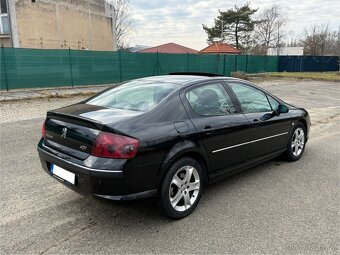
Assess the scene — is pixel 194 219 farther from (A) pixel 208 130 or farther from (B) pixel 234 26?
(B) pixel 234 26

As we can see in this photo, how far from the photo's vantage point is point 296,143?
516 centimetres

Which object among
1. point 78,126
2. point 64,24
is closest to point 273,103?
point 78,126

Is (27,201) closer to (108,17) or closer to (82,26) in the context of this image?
(82,26)

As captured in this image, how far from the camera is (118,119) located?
9.71 ft

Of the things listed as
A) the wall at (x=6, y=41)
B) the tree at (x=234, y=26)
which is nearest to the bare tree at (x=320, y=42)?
the tree at (x=234, y=26)

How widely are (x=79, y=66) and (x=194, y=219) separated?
14.5 m

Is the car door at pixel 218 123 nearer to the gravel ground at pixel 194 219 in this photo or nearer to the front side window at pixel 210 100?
the front side window at pixel 210 100

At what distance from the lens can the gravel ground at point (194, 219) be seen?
9.16ft

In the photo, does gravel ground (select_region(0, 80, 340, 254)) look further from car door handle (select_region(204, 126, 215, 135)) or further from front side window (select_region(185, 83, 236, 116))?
front side window (select_region(185, 83, 236, 116))

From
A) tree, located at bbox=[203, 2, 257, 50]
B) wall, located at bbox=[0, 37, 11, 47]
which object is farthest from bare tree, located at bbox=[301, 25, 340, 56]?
wall, located at bbox=[0, 37, 11, 47]

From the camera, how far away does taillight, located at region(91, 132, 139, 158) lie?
275 cm

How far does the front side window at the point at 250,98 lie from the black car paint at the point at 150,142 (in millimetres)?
131

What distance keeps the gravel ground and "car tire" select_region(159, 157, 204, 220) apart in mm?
122

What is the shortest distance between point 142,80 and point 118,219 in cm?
184
